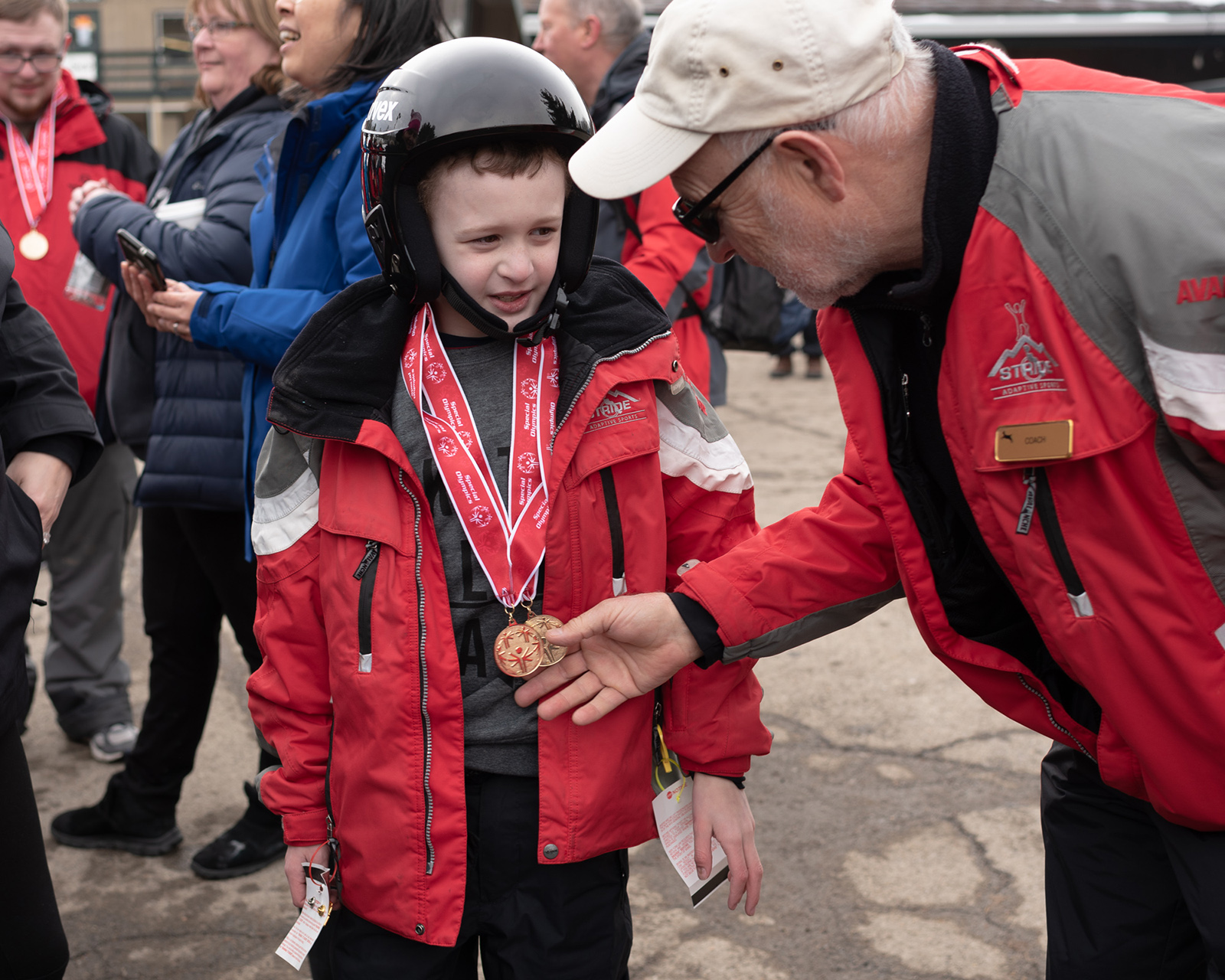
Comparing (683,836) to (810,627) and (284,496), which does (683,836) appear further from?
(284,496)

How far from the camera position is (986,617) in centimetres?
182

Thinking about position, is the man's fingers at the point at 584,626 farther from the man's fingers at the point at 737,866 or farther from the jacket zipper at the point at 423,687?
the man's fingers at the point at 737,866

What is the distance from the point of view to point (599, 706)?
6.16 ft

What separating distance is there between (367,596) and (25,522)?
2.15ft

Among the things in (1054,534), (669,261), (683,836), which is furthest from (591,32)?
(1054,534)

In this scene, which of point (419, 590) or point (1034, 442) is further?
point (419, 590)

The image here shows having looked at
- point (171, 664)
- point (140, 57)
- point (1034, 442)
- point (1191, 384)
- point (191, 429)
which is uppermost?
point (1191, 384)

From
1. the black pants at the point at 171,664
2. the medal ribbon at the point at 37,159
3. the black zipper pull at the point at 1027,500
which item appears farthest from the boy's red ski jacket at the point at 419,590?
the medal ribbon at the point at 37,159

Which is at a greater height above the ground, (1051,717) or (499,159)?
(499,159)

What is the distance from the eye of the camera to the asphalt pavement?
2.95 m

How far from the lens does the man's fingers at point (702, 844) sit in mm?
1943

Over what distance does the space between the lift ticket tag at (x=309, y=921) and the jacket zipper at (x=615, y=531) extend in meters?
0.68

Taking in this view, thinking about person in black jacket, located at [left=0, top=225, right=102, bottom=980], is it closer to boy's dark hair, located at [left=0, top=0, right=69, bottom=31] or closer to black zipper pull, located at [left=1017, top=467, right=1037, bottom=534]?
black zipper pull, located at [left=1017, top=467, right=1037, bottom=534]

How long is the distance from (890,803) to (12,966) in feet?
8.12
